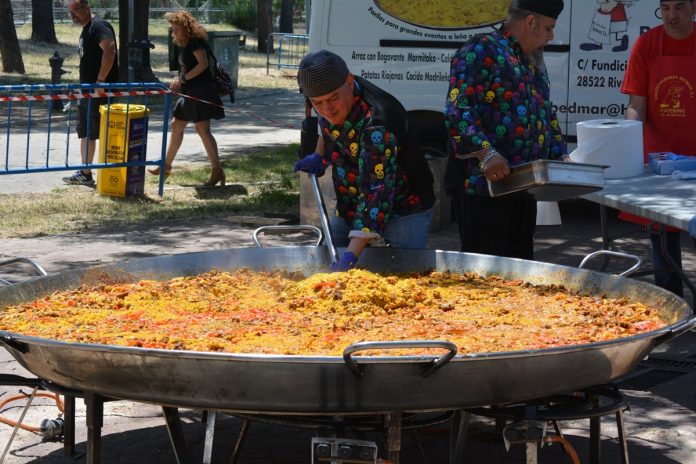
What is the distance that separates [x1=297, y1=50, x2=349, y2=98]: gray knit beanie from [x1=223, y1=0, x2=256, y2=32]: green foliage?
44.8 meters

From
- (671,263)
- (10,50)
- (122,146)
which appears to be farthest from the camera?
(10,50)

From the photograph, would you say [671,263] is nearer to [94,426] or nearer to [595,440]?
[595,440]

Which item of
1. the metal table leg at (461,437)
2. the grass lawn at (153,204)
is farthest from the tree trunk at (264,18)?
the metal table leg at (461,437)

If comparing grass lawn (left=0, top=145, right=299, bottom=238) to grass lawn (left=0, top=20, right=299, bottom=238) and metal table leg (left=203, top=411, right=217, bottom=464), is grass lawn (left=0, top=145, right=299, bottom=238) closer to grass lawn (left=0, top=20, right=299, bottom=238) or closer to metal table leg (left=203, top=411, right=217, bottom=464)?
grass lawn (left=0, top=20, right=299, bottom=238)

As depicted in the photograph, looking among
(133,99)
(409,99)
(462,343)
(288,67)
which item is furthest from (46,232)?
(288,67)

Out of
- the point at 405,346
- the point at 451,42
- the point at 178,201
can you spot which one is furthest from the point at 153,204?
the point at 405,346

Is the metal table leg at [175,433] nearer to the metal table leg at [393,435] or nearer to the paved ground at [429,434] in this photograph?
the metal table leg at [393,435]

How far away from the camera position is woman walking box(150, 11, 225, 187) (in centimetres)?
1130

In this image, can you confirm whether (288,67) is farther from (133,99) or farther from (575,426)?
(575,426)

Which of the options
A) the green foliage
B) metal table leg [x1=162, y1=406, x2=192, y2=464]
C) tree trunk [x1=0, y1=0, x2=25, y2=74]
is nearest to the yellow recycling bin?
metal table leg [x1=162, y1=406, x2=192, y2=464]

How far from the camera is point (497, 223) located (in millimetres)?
5184

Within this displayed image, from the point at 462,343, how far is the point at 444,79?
5999 mm

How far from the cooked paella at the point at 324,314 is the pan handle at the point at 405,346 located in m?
0.29

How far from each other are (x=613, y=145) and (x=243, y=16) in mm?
43893
